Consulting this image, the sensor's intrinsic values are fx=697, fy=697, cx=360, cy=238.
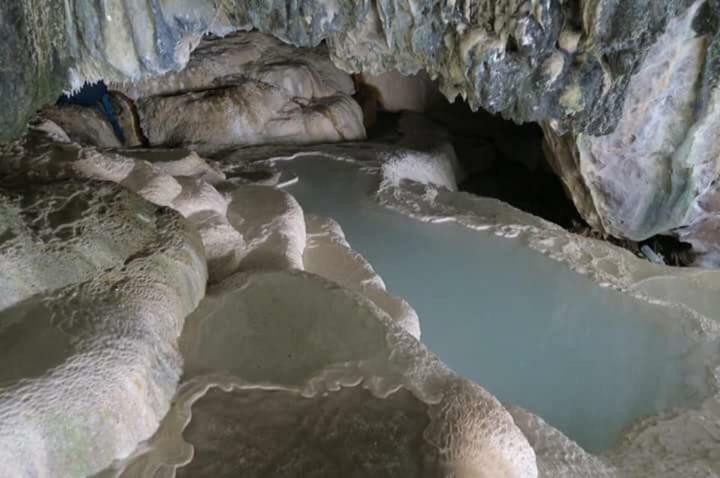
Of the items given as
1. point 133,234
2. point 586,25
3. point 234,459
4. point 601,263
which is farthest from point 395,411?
point 601,263

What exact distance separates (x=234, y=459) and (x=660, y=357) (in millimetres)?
2867

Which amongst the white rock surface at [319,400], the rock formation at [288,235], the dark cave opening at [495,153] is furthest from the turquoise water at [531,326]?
the dark cave opening at [495,153]

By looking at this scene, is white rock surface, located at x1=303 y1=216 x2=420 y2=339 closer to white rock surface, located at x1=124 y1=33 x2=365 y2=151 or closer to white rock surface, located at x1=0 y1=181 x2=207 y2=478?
white rock surface, located at x1=0 y1=181 x2=207 y2=478

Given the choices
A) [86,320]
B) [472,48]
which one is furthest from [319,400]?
[472,48]

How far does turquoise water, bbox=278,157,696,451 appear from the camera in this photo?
3.69 meters

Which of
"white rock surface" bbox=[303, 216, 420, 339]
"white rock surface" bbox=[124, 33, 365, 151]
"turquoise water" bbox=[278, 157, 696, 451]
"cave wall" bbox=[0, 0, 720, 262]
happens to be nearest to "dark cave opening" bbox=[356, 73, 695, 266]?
"white rock surface" bbox=[124, 33, 365, 151]

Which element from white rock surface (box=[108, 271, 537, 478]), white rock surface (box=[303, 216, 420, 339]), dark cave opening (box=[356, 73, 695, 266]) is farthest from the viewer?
dark cave opening (box=[356, 73, 695, 266])

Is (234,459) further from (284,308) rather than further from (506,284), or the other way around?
(506,284)

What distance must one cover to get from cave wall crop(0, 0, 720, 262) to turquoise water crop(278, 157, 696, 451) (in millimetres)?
1077

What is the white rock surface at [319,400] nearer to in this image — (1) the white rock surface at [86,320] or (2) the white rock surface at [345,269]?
(1) the white rock surface at [86,320]

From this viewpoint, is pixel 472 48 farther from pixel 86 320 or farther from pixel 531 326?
pixel 86 320

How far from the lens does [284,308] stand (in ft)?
9.02

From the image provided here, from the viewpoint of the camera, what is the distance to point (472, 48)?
3.91 meters

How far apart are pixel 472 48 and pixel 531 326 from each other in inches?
66.3
